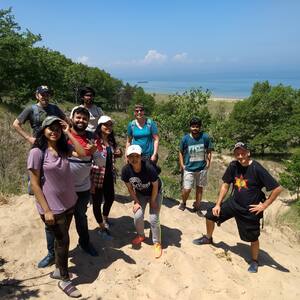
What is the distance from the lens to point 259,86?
2057 inches

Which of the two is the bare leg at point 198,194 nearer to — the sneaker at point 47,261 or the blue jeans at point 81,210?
the blue jeans at point 81,210

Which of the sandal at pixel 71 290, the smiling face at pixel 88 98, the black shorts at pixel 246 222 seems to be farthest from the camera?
the smiling face at pixel 88 98

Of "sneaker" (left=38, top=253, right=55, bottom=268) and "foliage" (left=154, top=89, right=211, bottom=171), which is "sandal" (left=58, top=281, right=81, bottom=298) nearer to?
"sneaker" (left=38, top=253, right=55, bottom=268)

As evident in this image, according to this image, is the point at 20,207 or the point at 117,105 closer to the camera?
the point at 20,207

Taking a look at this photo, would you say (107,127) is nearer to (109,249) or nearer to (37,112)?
(37,112)

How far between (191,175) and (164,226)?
4.18 feet

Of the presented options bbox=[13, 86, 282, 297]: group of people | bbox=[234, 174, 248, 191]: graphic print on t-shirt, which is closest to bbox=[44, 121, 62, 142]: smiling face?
bbox=[13, 86, 282, 297]: group of people

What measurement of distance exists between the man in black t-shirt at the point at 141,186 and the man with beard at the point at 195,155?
192cm

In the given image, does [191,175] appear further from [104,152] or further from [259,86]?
[259,86]

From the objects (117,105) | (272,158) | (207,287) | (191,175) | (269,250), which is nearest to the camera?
(207,287)

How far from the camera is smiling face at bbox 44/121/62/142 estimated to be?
13.0ft

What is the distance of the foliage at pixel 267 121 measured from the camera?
44562 mm

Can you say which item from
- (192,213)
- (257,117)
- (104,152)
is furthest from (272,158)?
(104,152)

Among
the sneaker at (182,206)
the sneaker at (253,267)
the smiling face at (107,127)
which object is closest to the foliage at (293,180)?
the sneaker at (182,206)
